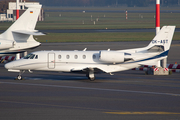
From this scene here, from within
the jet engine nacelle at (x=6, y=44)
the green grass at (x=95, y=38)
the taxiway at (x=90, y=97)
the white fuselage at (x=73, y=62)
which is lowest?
the taxiway at (x=90, y=97)

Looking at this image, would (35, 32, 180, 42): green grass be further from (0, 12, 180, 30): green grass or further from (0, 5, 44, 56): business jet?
(0, 5, 44, 56): business jet

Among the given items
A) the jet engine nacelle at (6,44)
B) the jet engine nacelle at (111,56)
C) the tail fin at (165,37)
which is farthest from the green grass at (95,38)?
the jet engine nacelle at (111,56)

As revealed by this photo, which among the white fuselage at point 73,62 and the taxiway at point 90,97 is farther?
the white fuselage at point 73,62

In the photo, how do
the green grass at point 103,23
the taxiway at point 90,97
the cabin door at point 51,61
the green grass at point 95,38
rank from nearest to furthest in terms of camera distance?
the taxiway at point 90,97, the cabin door at point 51,61, the green grass at point 95,38, the green grass at point 103,23

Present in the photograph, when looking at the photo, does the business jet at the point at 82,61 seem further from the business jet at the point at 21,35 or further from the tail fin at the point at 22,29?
the tail fin at the point at 22,29

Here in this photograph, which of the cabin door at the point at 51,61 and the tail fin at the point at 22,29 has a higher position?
the tail fin at the point at 22,29

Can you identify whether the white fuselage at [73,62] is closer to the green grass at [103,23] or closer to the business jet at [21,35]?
the business jet at [21,35]

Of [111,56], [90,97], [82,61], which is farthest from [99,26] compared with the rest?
[90,97]

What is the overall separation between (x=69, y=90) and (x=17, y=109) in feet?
19.5

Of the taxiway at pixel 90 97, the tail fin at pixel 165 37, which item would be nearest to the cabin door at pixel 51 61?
the taxiway at pixel 90 97

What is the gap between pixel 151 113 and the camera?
53.5 feet

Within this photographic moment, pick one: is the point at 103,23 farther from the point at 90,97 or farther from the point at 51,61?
the point at 90,97

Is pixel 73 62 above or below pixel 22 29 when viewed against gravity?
below

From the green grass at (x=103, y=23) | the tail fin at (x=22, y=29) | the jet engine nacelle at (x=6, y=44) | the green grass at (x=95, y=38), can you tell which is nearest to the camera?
the jet engine nacelle at (x=6, y=44)
